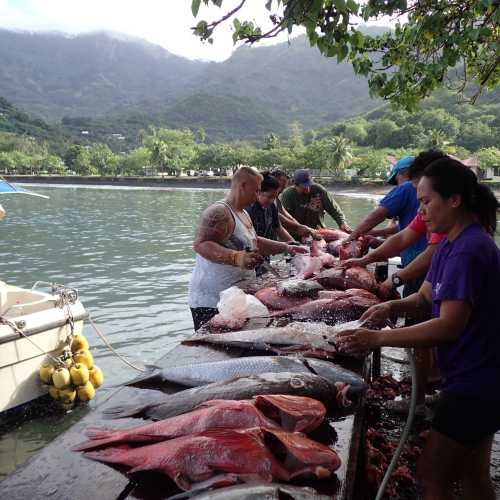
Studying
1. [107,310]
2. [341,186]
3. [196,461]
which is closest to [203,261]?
[196,461]

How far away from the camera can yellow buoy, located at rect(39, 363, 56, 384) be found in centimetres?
625

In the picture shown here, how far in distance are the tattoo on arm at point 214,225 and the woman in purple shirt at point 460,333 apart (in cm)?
198

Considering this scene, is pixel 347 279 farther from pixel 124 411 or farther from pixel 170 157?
pixel 170 157

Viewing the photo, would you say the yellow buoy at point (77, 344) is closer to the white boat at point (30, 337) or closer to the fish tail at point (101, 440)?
the white boat at point (30, 337)

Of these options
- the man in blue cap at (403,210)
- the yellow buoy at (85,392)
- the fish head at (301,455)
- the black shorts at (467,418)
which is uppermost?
the man in blue cap at (403,210)

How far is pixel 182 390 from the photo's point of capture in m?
2.33

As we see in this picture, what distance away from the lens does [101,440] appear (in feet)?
6.03

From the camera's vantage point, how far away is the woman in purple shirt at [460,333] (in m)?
2.18

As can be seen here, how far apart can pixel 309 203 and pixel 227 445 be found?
6.35 m

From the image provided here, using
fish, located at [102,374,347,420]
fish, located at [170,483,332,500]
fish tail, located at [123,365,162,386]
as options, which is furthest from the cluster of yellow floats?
fish, located at [170,483,332,500]

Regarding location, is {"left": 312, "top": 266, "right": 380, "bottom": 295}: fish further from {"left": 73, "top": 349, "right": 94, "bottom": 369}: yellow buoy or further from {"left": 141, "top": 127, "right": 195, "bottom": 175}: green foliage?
{"left": 141, "top": 127, "right": 195, "bottom": 175}: green foliage

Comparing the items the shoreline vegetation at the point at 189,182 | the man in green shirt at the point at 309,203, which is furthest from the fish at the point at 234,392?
the shoreline vegetation at the point at 189,182

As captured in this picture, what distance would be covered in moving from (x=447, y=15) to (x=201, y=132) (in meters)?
149

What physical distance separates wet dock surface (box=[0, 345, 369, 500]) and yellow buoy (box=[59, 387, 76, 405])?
4.84 m
